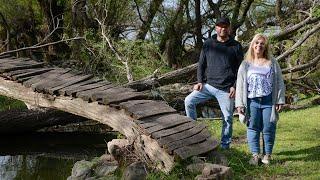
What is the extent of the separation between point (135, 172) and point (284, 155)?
2.32 m

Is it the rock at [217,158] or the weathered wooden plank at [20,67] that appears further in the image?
the weathered wooden plank at [20,67]

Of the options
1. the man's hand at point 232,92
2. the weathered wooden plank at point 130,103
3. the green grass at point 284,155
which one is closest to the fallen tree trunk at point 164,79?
the green grass at point 284,155

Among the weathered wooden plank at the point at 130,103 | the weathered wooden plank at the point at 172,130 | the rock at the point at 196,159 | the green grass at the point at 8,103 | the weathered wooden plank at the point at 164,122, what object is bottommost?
the green grass at the point at 8,103

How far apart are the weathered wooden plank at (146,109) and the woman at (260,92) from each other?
1390 mm

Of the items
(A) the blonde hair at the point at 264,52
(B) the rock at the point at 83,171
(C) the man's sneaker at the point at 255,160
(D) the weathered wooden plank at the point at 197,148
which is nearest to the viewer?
(D) the weathered wooden plank at the point at 197,148

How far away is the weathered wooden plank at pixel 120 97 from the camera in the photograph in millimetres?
7879

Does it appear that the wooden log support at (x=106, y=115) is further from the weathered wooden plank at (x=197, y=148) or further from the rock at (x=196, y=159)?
the rock at (x=196, y=159)

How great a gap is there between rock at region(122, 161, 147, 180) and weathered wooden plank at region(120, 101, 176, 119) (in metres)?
0.78

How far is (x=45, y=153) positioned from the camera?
11.2m

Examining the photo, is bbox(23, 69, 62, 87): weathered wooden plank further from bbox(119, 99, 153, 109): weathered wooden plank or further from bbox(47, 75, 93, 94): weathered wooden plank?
bbox(119, 99, 153, 109): weathered wooden plank

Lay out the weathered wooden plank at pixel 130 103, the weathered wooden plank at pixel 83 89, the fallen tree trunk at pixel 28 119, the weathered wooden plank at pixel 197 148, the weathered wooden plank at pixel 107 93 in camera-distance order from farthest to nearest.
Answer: the fallen tree trunk at pixel 28 119, the weathered wooden plank at pixel 83 89, the weathered wooden plank at pixel 107 93, the weathered wooden plank at pixel 130 103, the weathered wooden plank at pixel 197 148

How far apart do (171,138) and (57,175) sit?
3709mm

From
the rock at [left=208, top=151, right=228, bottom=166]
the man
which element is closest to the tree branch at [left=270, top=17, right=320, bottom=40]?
the man

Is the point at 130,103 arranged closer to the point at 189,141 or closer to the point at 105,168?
the point at 105,168
